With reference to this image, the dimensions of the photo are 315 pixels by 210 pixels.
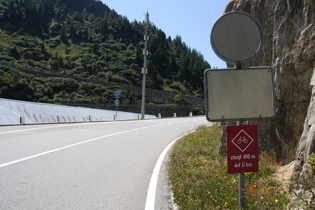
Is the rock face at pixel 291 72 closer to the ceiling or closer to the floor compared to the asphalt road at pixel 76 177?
closer to the ceiling

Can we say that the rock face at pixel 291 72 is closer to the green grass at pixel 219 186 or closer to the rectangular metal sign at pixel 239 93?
the green grass at pixel 219 186

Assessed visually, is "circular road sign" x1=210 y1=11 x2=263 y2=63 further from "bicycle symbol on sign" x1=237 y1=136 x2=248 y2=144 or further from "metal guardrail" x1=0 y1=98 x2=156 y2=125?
"metal guardrail" x1=0 y1=98 x2=156 y2=125

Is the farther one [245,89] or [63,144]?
[63,144]

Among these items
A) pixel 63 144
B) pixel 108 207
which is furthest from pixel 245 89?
pixel 63 144

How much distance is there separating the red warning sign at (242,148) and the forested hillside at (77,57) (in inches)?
2081

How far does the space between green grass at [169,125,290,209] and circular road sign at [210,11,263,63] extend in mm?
1823

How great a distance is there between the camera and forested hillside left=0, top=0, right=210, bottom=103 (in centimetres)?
6654

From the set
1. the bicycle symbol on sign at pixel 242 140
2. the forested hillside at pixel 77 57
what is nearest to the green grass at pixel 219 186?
the bicycle symbol on sign at pixel 242 140

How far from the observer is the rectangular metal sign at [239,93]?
3645 mm

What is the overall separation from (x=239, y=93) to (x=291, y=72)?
3474 millimetres

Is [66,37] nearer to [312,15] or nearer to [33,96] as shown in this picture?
[33,96]

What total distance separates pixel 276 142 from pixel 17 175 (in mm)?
5644

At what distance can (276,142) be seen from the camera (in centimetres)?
712

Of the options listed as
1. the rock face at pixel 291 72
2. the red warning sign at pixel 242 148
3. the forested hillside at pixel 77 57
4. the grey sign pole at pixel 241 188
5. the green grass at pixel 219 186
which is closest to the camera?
the red warning sign at pixel 242 148
